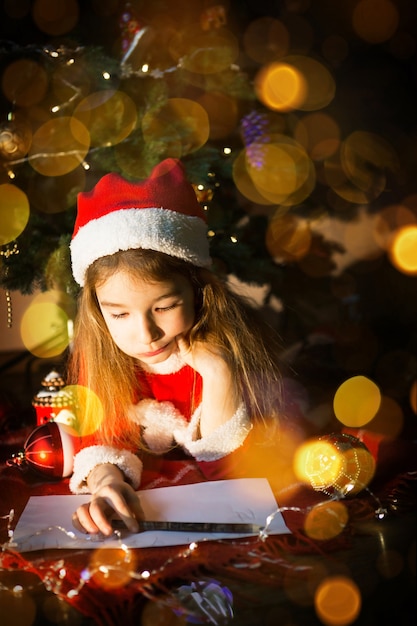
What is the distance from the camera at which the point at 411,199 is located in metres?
1.81

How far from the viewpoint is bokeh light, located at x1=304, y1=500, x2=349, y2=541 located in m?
0.85

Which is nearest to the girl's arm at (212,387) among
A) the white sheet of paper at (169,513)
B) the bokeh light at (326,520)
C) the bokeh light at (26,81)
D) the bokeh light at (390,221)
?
the white sheet of paper at (169,513)

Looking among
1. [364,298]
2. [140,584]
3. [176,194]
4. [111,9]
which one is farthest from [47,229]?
[364,298]

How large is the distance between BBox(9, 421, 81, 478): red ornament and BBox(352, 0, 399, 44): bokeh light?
1.50 m

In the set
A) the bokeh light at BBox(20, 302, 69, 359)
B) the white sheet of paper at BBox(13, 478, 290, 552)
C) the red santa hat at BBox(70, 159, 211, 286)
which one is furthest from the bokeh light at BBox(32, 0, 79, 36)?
the white sheet of paper at BBox(13, 478, 290, 552)

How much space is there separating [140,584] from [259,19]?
1686 mm

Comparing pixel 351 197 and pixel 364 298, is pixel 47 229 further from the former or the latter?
pixel 364 298

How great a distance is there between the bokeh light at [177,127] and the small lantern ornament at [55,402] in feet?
1.95

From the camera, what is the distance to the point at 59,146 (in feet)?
4.71

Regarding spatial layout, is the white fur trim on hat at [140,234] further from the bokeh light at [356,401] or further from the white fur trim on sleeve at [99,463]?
the bokeh light at [356,401]

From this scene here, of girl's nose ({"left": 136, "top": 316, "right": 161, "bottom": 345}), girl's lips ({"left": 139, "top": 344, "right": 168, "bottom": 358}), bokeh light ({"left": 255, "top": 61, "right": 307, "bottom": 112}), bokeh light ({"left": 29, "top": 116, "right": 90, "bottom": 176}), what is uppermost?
bokeh light ({"left": 255, "top": 61, "right": 307, "bottom": 112})

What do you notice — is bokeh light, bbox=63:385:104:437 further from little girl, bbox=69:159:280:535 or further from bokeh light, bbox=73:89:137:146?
bokeh light, bbox=73:89:137:146

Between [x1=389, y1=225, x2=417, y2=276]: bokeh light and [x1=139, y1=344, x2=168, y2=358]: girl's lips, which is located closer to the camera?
[x1=139, y1=344, x2=168, y2=358]: girl's lips

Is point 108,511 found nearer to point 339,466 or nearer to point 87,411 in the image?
point 87,411
